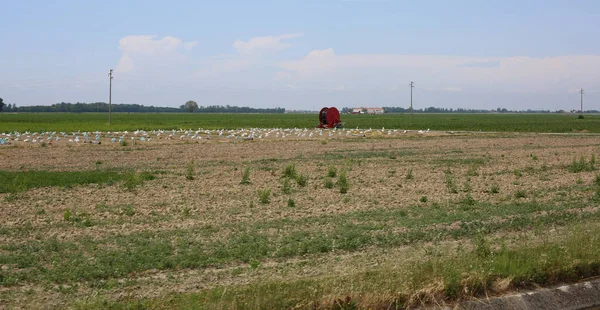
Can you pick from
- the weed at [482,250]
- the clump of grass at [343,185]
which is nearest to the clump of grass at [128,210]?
the clump of grass at [343,185]

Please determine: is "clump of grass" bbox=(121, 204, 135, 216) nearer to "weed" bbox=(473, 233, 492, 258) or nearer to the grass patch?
the grass patch

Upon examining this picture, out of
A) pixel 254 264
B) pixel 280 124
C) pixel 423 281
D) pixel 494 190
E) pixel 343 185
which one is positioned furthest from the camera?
pixel 280 124

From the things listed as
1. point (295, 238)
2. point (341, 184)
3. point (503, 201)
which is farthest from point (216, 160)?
point (295, 238)

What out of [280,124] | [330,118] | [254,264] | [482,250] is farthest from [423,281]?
[280,124]

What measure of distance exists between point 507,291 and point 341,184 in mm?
10268

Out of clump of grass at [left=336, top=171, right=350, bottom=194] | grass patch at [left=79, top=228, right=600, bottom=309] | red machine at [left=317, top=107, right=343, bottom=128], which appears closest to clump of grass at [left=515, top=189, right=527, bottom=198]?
clump of grass at [left=336, top=171, right=350, bottom=194]

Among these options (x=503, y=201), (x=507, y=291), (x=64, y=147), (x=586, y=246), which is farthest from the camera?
(x=64, y=147)

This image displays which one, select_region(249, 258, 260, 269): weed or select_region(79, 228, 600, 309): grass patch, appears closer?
select_region(79, 228, 600, 309): grass patch

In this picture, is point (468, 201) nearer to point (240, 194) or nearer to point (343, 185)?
point (343, 185)

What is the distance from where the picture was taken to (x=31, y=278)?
29.0 ft

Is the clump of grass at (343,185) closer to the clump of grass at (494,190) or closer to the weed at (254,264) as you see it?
the clump of grass at (494,190)

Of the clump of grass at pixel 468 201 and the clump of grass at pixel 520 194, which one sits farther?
the clump of grass at pixel 520 194

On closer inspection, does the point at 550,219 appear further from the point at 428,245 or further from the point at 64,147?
the point at 64,147

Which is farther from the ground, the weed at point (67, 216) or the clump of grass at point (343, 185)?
the clump of grass at point (343, 185)
